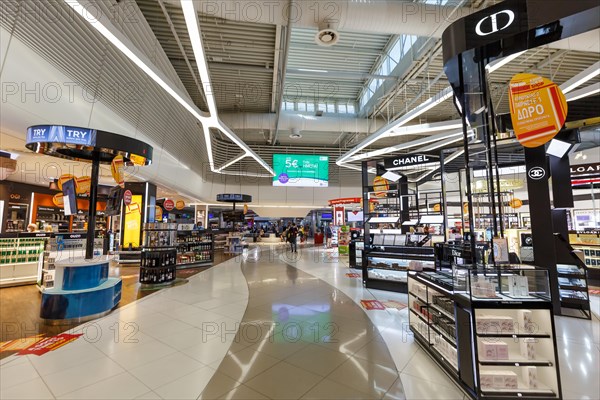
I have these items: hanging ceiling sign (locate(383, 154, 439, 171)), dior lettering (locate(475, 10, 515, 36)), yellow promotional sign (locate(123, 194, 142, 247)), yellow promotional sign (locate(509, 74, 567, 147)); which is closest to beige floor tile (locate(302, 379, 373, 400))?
yellow promotional sign (locate(509, 74, 567, 147))

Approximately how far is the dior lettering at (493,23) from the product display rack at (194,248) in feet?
32.0

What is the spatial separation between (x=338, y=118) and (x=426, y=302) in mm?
8253

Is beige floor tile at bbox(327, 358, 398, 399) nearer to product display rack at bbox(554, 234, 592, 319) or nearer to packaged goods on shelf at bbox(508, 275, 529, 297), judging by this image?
packaged goods on shelf at bbox(508, 275, 529, 297)

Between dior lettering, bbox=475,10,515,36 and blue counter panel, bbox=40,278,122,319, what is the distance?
6.27 m

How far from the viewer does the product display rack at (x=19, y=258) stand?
6.56 m

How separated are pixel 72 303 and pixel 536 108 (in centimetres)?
659

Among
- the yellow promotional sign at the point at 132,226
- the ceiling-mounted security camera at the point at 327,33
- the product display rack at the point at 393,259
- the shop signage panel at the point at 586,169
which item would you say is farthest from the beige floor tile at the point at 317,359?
the shop signage panel at the point at 586,169

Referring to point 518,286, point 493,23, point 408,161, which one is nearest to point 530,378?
point 518,286

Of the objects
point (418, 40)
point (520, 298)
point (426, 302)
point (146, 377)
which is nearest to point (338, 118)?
point (418, 40)

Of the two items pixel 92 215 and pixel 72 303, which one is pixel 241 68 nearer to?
pixel 92 215

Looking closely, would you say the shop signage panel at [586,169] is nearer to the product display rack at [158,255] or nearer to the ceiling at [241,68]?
the ceiling at [241,68]

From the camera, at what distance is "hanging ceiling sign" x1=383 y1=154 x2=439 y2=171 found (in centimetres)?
708

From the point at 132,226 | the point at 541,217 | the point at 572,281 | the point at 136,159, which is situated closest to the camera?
the point at 572,281

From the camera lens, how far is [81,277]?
4469 millimetres
